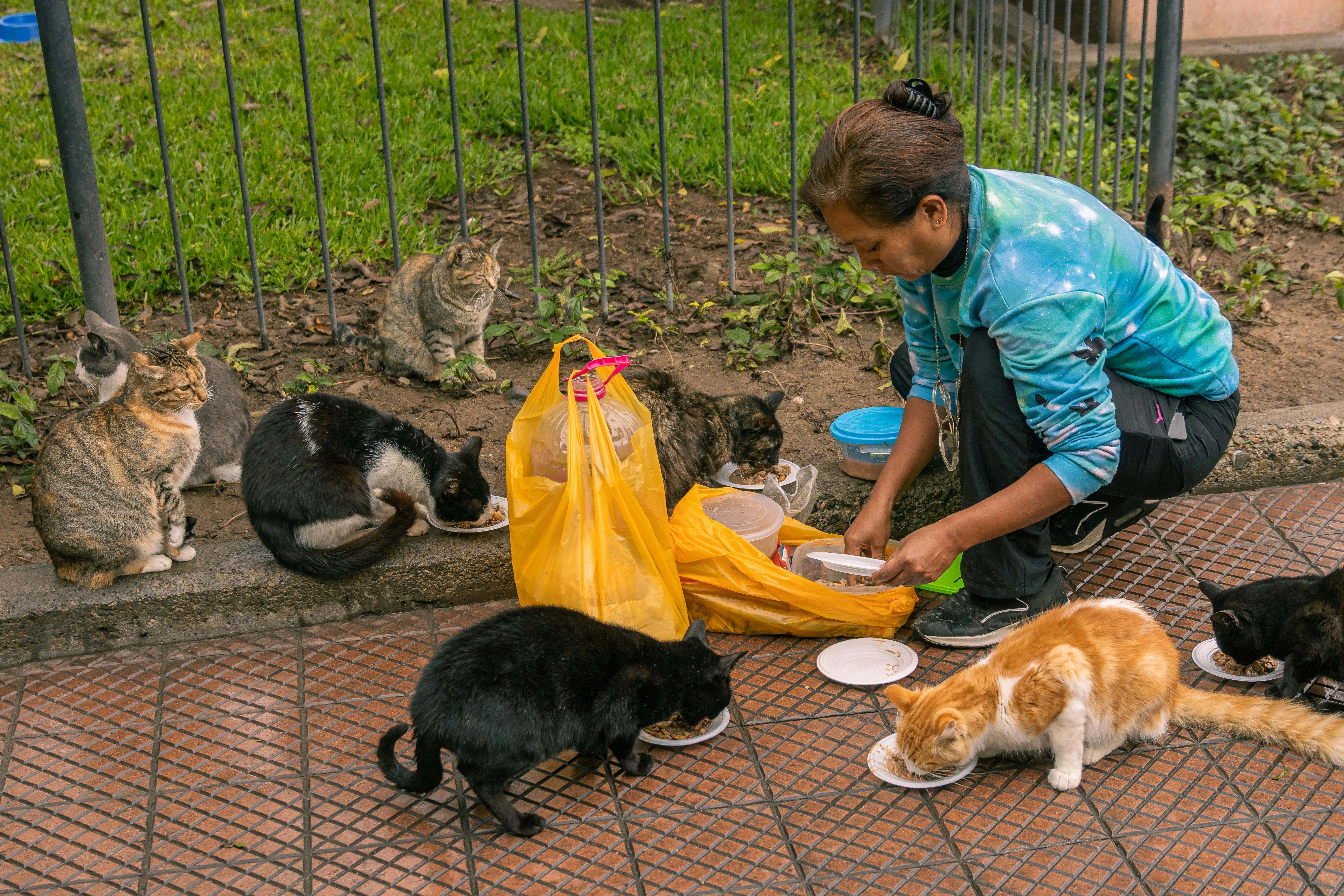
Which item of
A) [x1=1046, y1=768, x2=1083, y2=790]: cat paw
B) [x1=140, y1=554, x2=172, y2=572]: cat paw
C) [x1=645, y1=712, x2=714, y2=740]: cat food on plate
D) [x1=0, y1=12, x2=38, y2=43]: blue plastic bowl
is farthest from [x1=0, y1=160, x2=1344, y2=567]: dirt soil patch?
[x1=0, y1=12, x2=38, y2=43]: blue plastic bowl

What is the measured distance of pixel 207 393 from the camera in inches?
157

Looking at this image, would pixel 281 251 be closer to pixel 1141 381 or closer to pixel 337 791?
pixel 337 791

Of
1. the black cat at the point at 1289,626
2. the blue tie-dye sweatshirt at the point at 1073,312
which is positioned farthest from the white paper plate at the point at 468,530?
the black cat at the point at 1289,626

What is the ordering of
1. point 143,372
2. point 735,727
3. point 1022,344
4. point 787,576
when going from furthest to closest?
point 143,372, point 787,576, point 735,727, point 1022,344

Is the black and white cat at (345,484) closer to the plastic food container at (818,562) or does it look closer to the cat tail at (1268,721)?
the plastic food container at (818,562)

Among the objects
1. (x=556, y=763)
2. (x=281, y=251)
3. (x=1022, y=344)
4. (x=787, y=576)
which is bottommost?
(x=556, y=763)

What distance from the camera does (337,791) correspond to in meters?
2.76

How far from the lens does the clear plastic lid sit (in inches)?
139

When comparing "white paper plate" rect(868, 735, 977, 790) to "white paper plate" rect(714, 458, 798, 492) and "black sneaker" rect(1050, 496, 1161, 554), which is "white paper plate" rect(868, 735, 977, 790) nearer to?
"black sneaker" rect(1050, 496, 1161, 554)

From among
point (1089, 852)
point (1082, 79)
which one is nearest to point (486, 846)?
point (1089, 852)

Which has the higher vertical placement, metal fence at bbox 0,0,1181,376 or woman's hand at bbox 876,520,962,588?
metal fence at bbox 0,0,1181,376

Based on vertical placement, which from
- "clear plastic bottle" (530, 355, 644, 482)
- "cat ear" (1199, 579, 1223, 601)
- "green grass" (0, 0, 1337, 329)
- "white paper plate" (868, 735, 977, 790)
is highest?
"green grass" (0, 0, 1337, 329)

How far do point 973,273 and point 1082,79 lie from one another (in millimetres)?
3321

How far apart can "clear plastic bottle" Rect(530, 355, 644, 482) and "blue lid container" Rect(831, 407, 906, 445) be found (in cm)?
83
